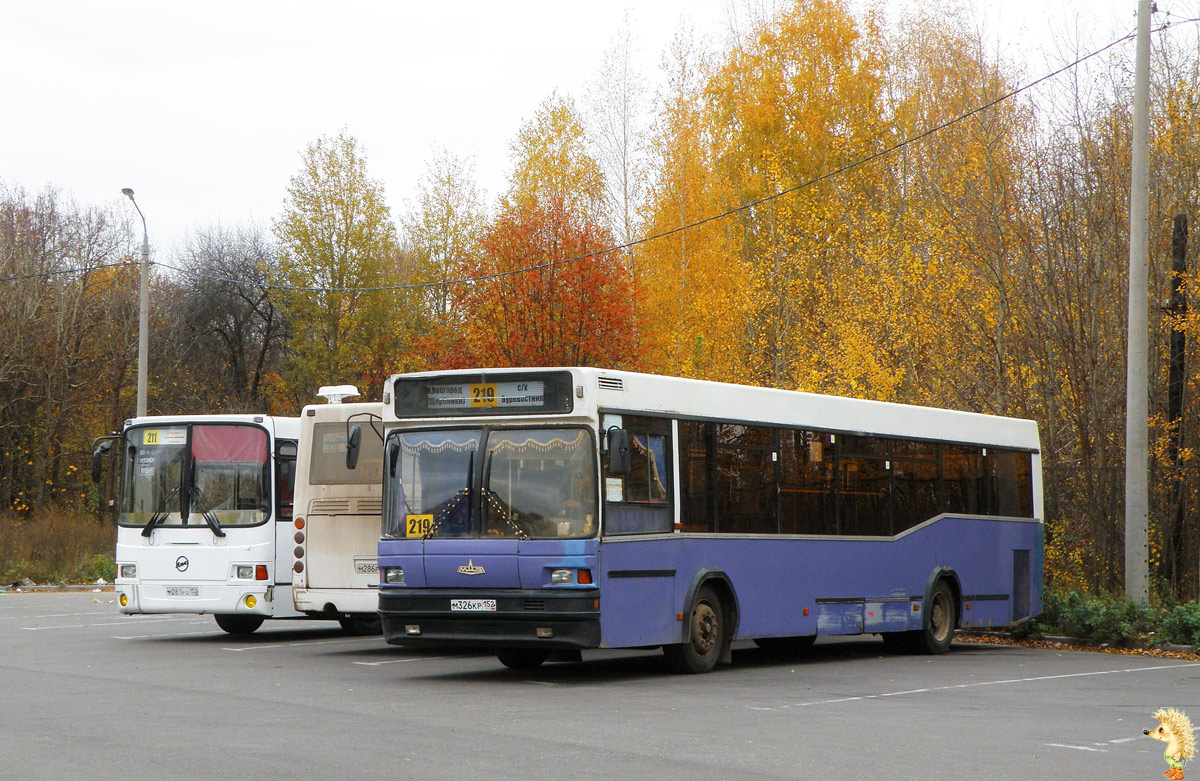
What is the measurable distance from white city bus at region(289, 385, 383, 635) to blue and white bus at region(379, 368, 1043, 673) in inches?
126

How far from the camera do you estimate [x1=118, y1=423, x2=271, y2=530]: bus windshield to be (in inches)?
760

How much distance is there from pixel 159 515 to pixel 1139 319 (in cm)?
1332

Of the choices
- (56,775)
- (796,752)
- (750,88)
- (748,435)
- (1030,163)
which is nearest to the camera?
(56,775)

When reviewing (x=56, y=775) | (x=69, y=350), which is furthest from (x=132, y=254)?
(x=56, y=775)

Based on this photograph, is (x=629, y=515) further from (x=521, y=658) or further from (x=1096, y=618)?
(x=1096, y=618)

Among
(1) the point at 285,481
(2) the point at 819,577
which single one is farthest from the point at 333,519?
(2) the point at 819,577

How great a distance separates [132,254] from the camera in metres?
52.7

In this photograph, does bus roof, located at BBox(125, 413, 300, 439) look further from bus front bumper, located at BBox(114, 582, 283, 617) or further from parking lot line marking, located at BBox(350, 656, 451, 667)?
parking lot line marking, located at BBox(350, 656, 451, 667)

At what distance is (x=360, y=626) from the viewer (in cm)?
2048

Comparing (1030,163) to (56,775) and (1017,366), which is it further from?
(56,775)

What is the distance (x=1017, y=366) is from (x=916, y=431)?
864cm

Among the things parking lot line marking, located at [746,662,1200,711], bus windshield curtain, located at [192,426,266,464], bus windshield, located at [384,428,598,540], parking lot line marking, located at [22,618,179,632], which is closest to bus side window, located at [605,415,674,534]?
bus windshield, located at [384,428,598,540]

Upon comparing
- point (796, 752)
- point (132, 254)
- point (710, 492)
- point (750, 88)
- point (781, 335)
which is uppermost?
point (750, 88)

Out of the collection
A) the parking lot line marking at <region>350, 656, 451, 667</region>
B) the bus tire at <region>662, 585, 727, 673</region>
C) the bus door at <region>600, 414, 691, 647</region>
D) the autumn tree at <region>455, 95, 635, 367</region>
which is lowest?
the parking lot line marking at <region>350, 656, 451, 667</region>
